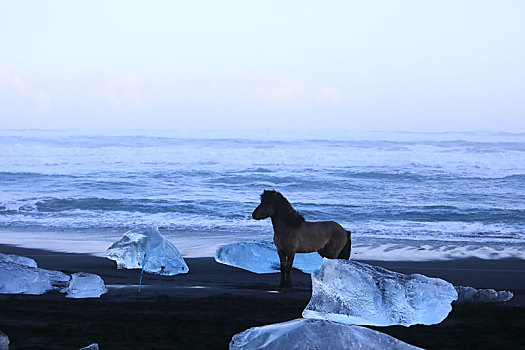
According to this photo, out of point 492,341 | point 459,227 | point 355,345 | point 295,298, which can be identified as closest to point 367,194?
point 459,227

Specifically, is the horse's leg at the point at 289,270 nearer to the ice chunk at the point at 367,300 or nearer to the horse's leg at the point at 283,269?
the horse's leg at the point at 283,269

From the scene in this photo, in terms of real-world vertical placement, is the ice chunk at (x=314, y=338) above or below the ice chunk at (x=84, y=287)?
above

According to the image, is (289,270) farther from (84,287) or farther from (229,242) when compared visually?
(229,242)

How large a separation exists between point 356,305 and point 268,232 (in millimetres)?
9178

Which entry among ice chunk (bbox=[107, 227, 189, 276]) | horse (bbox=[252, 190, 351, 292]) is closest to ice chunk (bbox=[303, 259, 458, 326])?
horse (bbox=[252, 190, 351, 292])

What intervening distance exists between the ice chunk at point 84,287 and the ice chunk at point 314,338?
354 cm

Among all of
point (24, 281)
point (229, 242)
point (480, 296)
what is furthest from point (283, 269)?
point (229, 242)

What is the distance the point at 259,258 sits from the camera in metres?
9.79

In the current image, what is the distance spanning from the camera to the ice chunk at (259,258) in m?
9.65

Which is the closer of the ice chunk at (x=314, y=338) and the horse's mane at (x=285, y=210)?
the ice chunk at (x=314, y=338)

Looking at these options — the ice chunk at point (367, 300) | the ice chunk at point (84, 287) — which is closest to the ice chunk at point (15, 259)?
the ice chunk at point (84, 287)

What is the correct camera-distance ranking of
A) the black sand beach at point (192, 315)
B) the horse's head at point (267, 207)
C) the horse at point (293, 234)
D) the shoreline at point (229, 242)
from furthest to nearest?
the shoreline at point (229, 242), the horse's head at point (267, 207), the horse at point (293, 234), the black sand beach at point (192, 315)

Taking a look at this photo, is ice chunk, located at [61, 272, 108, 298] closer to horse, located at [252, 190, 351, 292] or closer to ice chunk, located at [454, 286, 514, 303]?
horse, located at [252, 190, 351, 292]

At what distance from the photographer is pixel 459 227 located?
55.4ft
